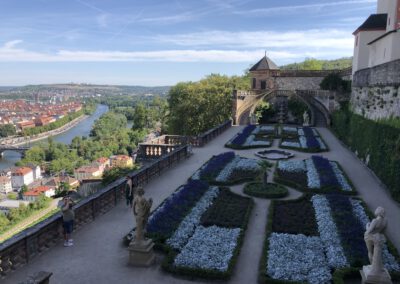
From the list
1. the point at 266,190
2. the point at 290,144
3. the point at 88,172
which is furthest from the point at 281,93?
the point at 88,172

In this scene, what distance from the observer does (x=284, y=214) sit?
13.5 metres

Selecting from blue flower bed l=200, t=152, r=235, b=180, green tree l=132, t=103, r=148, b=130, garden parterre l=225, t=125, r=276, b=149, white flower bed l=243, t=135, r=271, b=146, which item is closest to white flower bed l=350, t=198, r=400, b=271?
blue flower bed l=200, t=152, r=235, b=180

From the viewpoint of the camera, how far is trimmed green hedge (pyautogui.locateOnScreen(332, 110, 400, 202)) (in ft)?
52.3

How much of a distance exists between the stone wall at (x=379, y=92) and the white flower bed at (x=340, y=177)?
14.1ft

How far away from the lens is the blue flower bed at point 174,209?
38.1 ft

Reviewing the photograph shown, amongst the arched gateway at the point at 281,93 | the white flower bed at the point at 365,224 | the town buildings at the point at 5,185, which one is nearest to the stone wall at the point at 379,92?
the white flower bed at the point at 365,224

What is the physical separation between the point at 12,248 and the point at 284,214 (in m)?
9.47

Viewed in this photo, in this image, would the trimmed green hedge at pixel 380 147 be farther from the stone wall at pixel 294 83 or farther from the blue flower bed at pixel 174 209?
the stone wall at pixel 294 83

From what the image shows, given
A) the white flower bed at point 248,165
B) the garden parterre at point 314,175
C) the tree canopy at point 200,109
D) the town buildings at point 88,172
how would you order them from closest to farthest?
the garden parterre at point 314,175
the white flower bed at point 248,165
the tree canopy at point 200,109
the town buildings at point 88,172

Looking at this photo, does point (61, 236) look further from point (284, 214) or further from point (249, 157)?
point (249, 157)

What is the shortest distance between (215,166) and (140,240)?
1171 centimetres

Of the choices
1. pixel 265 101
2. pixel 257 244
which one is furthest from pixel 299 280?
pixel 265 101

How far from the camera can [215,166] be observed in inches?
819

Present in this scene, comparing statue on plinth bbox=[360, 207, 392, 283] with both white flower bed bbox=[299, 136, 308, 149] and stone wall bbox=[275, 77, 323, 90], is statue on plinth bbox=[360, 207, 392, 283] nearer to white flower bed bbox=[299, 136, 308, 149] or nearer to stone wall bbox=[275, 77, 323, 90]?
white flower bed bbox=[299, 136, 308, 149]
